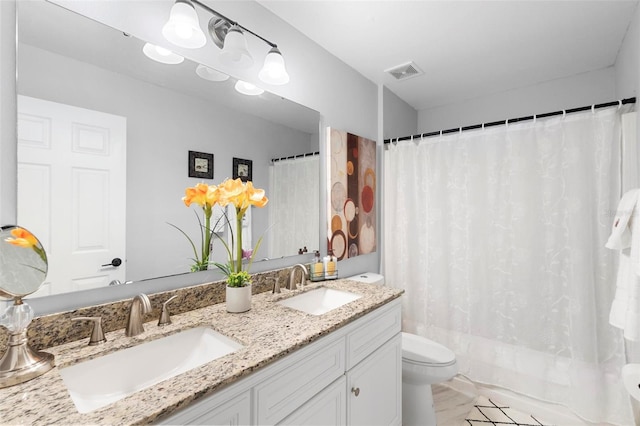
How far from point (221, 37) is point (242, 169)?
24.6 inches

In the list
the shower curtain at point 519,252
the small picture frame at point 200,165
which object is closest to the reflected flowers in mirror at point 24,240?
the small picture frame at point 200,165

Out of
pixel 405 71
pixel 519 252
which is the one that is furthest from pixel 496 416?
pixel 405 71

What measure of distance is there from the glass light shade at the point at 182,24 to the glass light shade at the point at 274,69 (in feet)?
1.15

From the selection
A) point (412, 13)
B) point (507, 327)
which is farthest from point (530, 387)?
point (412, 13)

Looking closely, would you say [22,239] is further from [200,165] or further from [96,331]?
[200,165]

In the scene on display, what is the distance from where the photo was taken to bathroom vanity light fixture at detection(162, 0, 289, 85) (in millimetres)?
1164

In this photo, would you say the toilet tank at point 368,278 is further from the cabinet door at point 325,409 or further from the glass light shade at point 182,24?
the glass light shade at point 182,24

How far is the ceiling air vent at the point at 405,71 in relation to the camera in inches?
90.2

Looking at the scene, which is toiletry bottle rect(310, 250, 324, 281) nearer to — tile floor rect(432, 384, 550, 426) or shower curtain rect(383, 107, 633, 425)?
shower curtain rect(383, 107, 633, 425)

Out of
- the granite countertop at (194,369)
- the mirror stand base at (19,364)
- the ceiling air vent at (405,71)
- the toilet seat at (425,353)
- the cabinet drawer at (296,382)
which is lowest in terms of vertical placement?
the toilet seat at (425,353)

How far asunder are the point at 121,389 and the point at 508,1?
8.04 feet

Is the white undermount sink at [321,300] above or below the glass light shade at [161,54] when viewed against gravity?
below

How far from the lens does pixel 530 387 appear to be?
6.47 feet

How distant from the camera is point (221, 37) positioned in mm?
1417
